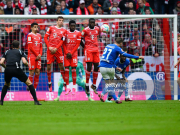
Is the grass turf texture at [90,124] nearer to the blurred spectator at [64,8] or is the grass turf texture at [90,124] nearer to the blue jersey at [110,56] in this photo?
the blue jersey at [110,56]

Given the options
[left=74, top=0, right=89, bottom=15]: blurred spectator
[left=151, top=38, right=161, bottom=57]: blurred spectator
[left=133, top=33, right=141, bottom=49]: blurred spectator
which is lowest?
[left=151, top=38, right=161, bottom=57]: blurred spectator

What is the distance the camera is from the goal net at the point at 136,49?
14.2 metres

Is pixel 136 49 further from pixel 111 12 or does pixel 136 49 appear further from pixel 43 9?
pixel 43 9

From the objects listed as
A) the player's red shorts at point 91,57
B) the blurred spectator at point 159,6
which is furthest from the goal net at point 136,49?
the blurred spectator at point 159,6

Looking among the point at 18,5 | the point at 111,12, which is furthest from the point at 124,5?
the point at 18,5

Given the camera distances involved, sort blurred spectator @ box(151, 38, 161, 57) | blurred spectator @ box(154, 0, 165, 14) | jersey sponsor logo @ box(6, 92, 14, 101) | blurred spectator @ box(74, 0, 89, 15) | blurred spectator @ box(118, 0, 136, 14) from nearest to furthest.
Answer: jersey sponsor logo @ box(6, 92, 14, 101) → blurred spectator @ box(151, 38, 161, 57) → blurred spectator @ box(74, 0, 89, 15) → blurred spectator @ box(118, 0, 136, 14) → blurred spectator @ box(154, 0, 165, 14)

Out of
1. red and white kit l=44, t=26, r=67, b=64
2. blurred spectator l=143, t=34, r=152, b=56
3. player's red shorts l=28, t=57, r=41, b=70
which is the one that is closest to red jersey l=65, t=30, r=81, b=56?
red and white kit l=44, t=26, r=67, b=64

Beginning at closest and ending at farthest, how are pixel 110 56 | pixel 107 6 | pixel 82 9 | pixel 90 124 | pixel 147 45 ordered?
pixel 90 124, pixel 110 56, pixel 147 45, pixel 82 9, pixel 107 6

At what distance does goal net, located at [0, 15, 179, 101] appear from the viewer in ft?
46.7

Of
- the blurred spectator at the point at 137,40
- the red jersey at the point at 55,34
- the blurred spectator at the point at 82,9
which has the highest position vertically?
the blurred spectator at the point at 82,9

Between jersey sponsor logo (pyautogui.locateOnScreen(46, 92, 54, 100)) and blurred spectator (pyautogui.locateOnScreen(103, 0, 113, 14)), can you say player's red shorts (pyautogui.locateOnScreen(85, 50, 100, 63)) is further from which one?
blurred spectator (pyautogui.locateOnScreen(103, 0, 113, 14))

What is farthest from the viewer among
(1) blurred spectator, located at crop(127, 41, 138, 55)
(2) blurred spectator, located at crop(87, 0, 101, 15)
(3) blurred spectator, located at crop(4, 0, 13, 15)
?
(2) blurred spectator, located at crop(87, 0, 101, 15)

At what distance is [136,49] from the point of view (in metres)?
15.3

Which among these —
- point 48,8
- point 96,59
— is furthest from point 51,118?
point 48,8
